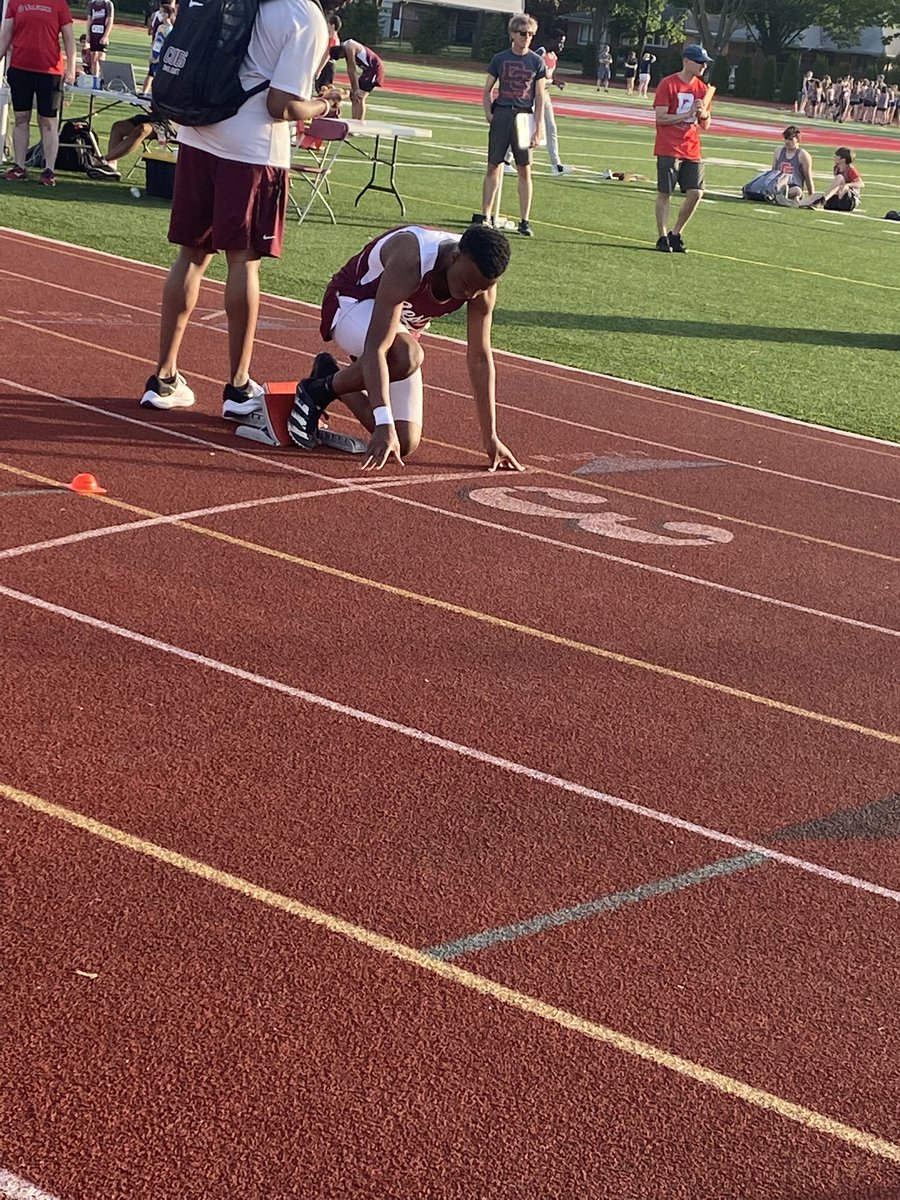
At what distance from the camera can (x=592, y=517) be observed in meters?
7.58

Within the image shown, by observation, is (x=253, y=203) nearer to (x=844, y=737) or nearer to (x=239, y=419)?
(x=239, y=419)

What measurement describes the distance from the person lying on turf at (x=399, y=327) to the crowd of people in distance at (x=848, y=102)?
217 feet

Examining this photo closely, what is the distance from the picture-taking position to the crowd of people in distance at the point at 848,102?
230ft

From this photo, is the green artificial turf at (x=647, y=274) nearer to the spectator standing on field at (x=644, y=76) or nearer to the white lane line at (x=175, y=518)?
the white lane line at (x=175, y=518)

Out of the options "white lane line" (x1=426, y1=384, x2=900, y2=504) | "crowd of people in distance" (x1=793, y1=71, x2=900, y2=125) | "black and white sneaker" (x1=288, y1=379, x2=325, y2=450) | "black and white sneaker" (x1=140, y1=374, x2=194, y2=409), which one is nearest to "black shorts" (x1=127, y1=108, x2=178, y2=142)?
"white lane line" (x1=426, y1=384, x2=900, y2=504)

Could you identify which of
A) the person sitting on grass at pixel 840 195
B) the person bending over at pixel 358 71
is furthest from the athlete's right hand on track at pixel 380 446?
the person sitting on grass at pixel 840 195

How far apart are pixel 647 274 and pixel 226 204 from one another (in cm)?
926

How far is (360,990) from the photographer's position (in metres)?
3.50

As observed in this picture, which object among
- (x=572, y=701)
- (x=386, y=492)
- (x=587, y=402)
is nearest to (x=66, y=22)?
(x=587, y=402)

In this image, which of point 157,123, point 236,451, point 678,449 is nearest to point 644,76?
point 157,123

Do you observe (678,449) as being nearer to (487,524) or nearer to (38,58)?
(487,524)

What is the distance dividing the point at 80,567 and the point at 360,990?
282 centimetres

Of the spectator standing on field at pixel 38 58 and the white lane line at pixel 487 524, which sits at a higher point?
the spectator standing on field at pixel 38 58

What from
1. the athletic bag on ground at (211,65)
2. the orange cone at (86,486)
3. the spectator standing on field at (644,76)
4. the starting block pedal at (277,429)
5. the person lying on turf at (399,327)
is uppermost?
the spectator standing on field at (644,76)
